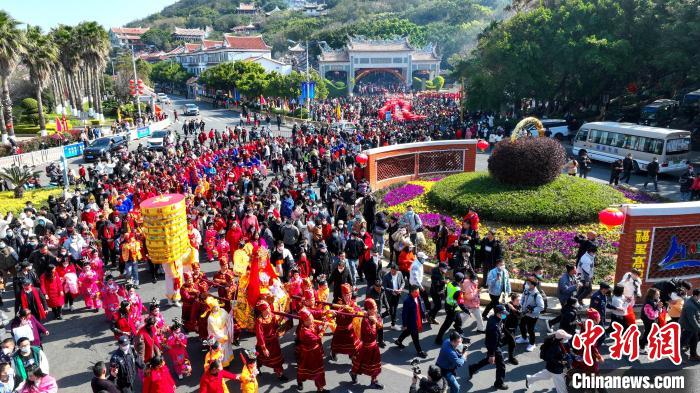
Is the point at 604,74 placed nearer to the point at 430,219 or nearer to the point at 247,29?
the point at 430,219

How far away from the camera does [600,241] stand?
1247 centimetres

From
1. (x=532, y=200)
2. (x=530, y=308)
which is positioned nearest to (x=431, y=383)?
(x=530, y=308)

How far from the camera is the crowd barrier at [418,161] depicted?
62.6ft

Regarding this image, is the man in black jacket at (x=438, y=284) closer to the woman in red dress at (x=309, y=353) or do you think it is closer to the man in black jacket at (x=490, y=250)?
the man in black jacket at (x=490, y=250)

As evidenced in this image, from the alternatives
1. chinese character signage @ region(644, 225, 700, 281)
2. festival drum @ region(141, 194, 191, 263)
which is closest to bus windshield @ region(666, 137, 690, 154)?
chinese character signage @ region(644, 225, 700, 281)

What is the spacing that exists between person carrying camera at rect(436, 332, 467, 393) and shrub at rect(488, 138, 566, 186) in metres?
8.48

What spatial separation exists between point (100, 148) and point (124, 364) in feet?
79.8

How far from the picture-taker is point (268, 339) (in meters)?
7.89

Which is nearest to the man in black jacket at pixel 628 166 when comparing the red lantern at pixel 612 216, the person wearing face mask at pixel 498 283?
the red lantern at pixel 612 216

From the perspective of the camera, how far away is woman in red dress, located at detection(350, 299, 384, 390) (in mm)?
7664

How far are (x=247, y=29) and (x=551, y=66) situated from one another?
115m

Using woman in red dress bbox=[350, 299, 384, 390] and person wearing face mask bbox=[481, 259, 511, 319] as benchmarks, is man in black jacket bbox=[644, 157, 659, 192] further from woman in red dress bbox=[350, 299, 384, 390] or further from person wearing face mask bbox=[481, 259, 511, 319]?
woman in red dress bbox=[350, 299, 384, 390]

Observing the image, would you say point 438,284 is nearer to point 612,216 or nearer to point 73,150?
point 612,216

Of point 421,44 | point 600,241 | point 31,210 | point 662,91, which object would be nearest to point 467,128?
point 662,91
